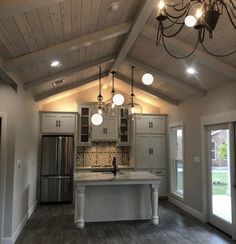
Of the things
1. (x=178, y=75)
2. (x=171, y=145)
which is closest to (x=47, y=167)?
(x=171, y=145)

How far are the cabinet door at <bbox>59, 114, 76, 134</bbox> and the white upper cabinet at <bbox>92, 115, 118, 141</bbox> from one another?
57 centimetres

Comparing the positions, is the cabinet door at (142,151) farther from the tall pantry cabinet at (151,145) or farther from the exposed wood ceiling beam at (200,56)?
the exposed wood ceiling beam at (200,56)

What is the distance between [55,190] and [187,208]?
322 centimetres

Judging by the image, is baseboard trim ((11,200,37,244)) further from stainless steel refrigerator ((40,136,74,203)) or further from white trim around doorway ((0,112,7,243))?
stainless steel refrigerator ((40,136,74,203))

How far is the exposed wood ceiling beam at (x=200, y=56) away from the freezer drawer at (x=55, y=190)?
440 cm

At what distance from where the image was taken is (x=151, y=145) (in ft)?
24.9

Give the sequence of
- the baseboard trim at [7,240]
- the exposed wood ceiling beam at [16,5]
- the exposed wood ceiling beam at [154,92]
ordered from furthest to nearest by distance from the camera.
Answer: the exposed wood ceiling beam at [154,92]
the baseboard trim at [7,240]
the exposed wood ceiling beam at [16,5]

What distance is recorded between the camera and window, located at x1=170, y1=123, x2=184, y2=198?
6.92 m

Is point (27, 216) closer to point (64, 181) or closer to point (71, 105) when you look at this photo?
point (64, 181)

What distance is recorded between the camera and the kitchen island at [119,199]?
507cm

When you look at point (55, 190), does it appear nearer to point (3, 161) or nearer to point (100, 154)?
point (100, 154)

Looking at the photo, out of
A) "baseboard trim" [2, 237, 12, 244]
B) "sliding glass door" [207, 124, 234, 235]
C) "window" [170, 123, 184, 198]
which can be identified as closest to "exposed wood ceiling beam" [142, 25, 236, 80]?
"sliding glass door" [207, 124, 234, 235]

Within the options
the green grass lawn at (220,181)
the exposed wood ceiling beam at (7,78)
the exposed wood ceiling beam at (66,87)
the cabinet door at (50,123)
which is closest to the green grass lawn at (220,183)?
the green grass lawn at (220,181)

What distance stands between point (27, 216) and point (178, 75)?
4.11 meters
